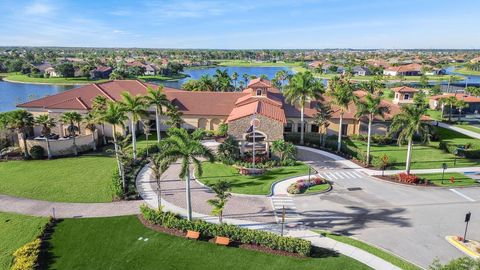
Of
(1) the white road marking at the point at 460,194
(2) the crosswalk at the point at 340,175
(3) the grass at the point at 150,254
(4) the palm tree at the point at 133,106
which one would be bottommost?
(3) the grass at the point at 150,254

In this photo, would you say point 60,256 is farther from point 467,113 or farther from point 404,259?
point 467,113

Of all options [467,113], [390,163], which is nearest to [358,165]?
[390,163]

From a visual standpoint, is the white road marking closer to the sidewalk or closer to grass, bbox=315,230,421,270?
grass, bbox=315,230,421,270

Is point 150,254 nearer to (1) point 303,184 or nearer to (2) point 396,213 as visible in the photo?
(1) point 303,184

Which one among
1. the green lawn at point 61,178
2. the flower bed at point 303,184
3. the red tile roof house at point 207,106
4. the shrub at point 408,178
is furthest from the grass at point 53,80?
the shrub at point 408,178

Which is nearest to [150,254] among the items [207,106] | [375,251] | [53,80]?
[375,251]

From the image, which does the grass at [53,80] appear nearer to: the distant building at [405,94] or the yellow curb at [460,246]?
the distant building at [405,94]
